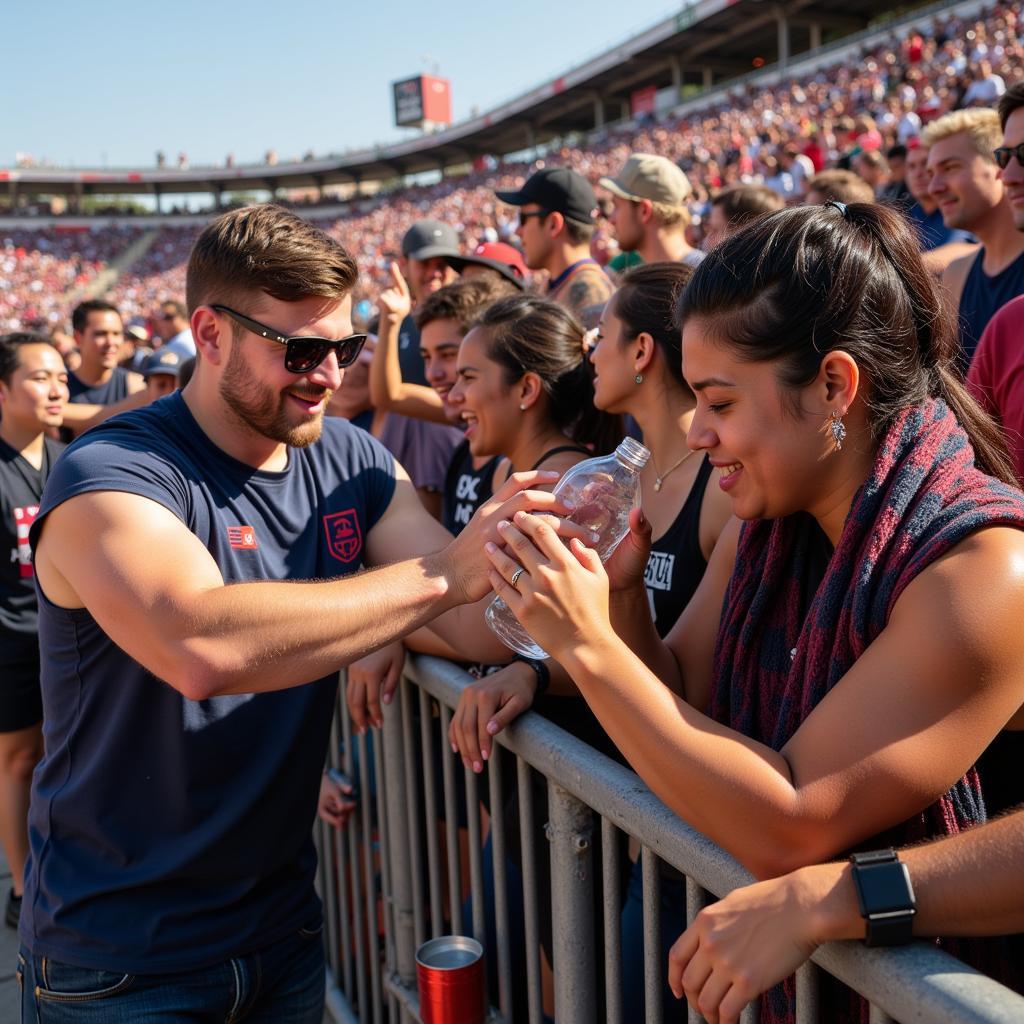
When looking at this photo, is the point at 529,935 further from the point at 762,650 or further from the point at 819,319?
the point at 819,319

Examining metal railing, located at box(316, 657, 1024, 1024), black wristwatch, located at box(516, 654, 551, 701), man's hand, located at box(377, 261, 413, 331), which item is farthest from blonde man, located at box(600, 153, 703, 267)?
black wristwatch, located at box(516, 654, 551, 701)

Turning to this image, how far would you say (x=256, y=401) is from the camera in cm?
219

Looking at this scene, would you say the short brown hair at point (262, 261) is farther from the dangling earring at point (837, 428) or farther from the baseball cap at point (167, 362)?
the baseball cap at point (167, 362)

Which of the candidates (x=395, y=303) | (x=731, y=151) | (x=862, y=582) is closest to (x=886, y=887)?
(x=862, y=582)

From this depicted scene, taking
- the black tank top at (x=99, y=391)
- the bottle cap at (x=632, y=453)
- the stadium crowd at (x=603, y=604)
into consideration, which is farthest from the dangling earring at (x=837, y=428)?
the black tank top at (x=99, y=391)

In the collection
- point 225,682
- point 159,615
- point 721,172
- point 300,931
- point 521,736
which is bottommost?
point 300,931

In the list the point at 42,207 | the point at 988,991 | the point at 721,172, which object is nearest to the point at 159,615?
the point at 988,991

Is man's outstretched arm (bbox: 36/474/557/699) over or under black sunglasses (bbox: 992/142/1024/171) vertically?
under

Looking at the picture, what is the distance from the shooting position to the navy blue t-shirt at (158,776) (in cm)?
199

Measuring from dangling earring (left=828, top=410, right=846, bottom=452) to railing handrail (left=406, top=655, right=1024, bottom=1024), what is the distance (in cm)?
67

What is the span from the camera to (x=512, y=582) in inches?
67.7

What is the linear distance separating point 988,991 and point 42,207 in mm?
70353

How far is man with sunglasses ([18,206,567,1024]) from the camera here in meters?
1.84

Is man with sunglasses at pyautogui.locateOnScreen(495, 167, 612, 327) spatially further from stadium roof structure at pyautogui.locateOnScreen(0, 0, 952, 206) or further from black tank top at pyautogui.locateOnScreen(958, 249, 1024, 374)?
stadium roof structure at pyautogui.locateOnScreen(0, 0, 952, 206)
